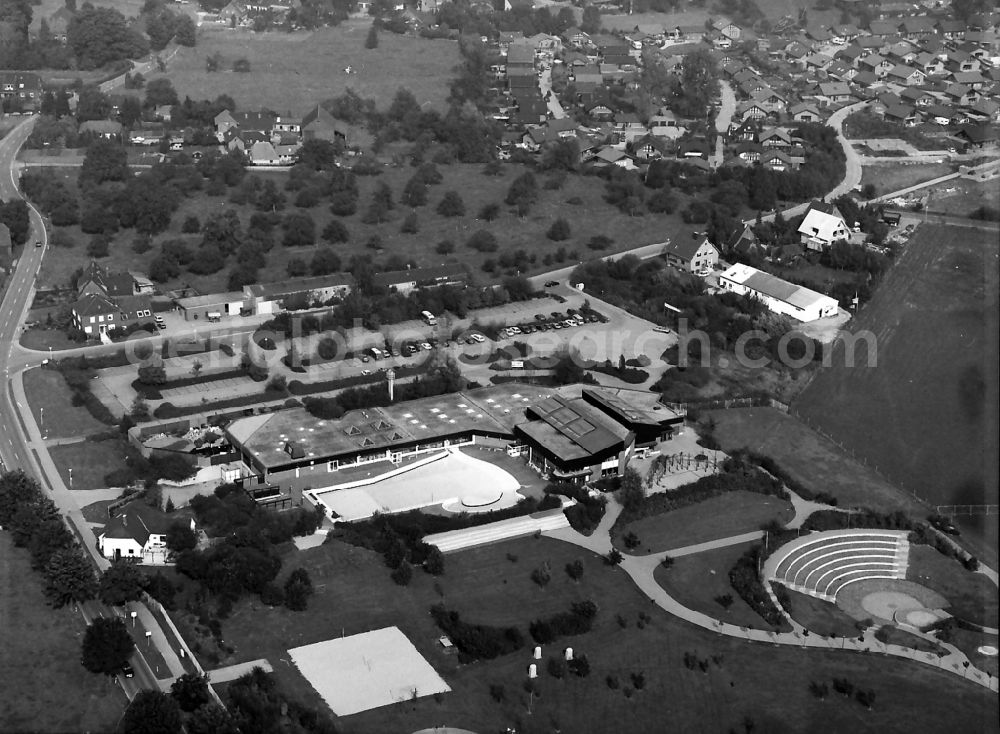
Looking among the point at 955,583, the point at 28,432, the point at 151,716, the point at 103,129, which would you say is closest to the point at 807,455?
the point at 955,583

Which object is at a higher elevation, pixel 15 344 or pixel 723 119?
pixel 723 119

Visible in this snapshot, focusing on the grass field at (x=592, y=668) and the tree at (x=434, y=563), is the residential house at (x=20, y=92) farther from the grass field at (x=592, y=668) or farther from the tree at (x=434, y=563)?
the tree at (x=434, y=563)

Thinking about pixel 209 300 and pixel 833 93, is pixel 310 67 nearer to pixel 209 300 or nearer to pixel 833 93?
pixel 833 93

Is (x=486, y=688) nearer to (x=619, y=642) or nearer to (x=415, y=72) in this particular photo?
(x=619, y=642)

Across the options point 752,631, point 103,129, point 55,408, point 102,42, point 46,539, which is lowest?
point 55,408

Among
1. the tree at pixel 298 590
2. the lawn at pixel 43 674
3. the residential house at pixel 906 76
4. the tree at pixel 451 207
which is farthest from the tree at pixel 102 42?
the tree at pixel 298 590

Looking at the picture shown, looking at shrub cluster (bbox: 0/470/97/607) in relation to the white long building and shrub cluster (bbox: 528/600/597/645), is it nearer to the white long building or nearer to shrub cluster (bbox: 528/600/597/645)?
shrub cluster (bbox: 528/600/597/645)
